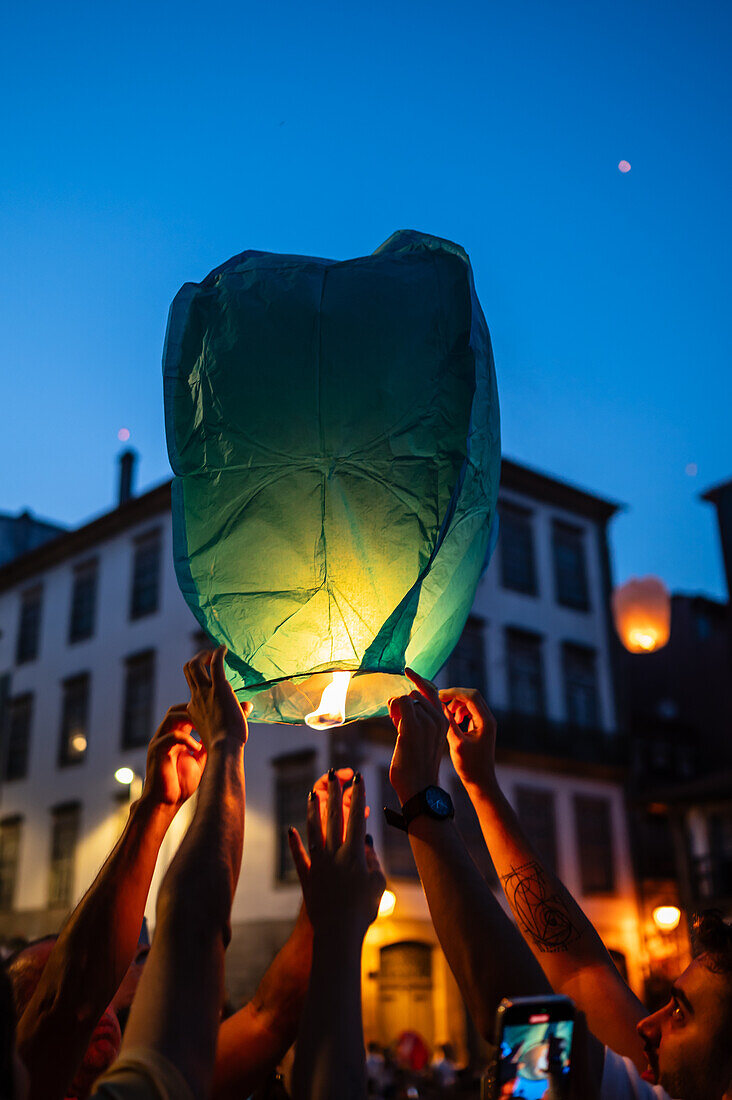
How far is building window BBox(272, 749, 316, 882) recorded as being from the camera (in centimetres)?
1717

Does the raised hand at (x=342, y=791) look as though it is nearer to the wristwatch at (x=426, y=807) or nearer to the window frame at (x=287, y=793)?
the wristwatch at (x=426, y=807)

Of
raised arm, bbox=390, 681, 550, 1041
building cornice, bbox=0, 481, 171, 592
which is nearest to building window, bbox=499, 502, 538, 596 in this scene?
building cornice, bbox=0, 481, 171, 592

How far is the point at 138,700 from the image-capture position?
20.4 metres

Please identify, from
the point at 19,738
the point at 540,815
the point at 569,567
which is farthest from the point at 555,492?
the point at 19,738

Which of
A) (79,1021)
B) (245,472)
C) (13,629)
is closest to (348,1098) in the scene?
(79,1021)

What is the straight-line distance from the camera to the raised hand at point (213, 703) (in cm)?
164

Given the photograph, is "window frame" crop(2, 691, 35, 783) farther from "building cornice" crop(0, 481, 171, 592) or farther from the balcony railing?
the balcony railing

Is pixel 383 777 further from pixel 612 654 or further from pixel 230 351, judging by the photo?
pixel 230 351

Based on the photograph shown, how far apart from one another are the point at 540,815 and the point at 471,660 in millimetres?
3398

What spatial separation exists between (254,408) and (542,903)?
1137 millimetres

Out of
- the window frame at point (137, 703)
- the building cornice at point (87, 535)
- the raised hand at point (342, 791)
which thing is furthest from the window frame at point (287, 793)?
the raised hand at point (342, 791)

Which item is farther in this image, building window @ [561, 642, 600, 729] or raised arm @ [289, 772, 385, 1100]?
building window @ [561, 642, 600, 729]

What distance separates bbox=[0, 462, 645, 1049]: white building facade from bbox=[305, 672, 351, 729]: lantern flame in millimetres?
14675

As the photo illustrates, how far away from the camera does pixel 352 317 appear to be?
2.02 m
